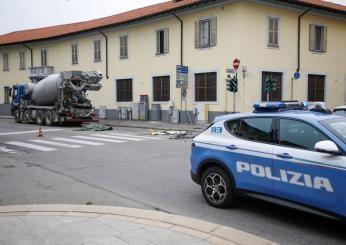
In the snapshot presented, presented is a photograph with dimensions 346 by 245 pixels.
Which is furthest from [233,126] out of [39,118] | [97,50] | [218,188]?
[97,50]

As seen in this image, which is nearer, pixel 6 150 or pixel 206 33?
pixel 6 150

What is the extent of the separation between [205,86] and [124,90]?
853 cm

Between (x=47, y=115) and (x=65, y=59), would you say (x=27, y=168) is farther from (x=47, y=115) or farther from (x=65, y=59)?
(x=65, y=59)

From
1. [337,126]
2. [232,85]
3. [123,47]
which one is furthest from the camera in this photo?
[123,47]

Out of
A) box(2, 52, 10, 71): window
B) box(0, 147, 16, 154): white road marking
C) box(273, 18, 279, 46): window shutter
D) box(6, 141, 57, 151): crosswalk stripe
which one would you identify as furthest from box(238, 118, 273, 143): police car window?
box(2, 52, 10, 71): window

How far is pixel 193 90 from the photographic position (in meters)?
26.4

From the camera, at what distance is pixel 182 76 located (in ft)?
85.3

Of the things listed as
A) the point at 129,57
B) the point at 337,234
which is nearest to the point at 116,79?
the point at 129,57

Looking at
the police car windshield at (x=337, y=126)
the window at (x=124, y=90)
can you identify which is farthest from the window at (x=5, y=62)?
the police car windshield at (x=337, y=126)

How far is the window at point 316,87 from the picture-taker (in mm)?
27281

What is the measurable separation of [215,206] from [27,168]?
223 inches

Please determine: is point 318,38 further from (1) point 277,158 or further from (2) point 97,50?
(1) point 277,158

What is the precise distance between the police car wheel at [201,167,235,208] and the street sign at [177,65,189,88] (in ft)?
64.0

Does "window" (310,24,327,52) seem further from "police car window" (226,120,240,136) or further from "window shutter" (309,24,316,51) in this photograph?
"police car window" (226,120,240,136)
